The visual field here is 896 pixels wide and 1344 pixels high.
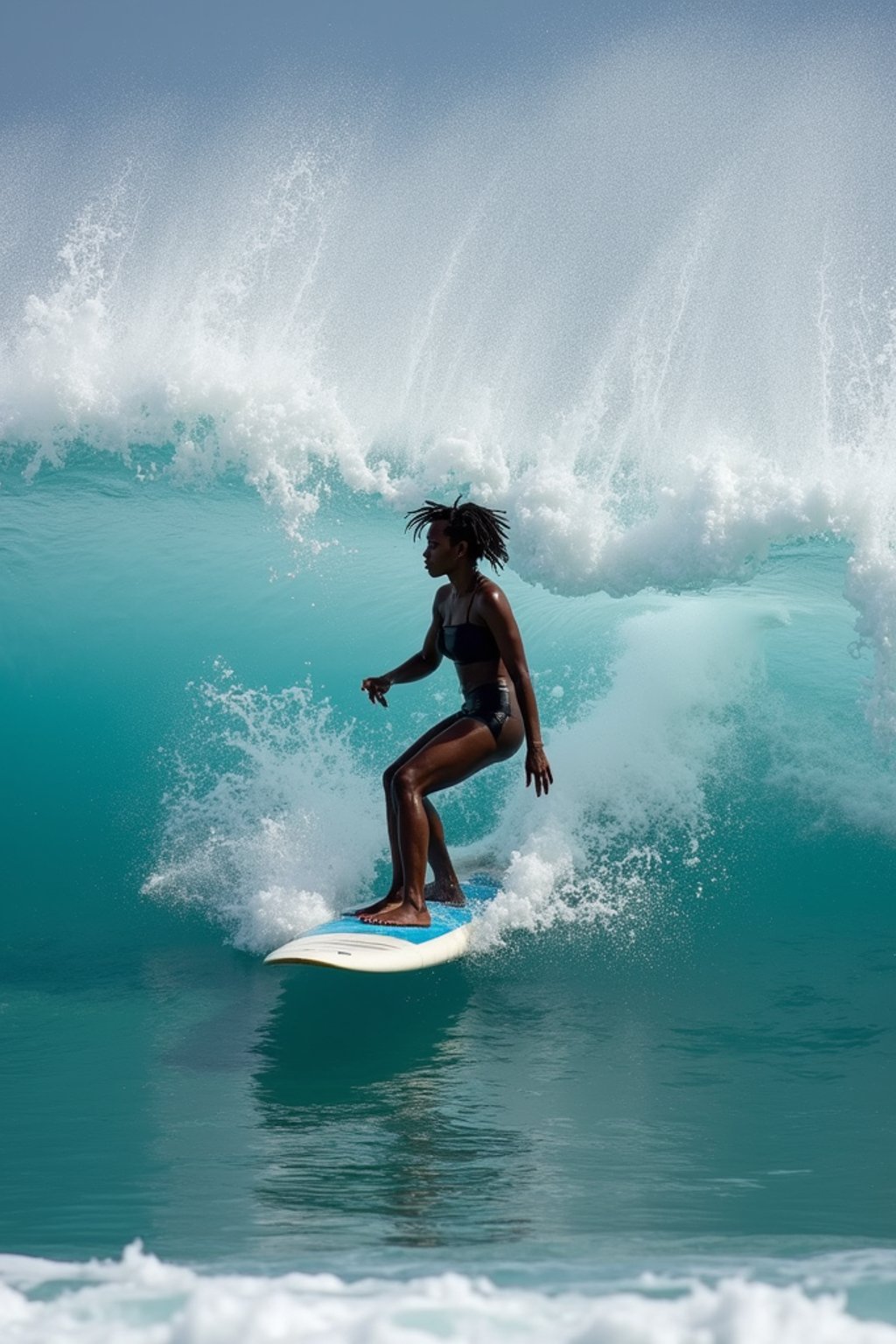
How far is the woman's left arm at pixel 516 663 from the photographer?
19.3 feet

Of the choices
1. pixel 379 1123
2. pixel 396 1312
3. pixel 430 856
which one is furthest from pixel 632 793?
pixel 396 1312

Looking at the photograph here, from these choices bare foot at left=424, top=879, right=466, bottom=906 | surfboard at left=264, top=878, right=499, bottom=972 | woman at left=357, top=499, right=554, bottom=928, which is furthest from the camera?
bare foot at left=424, top=879, right=466, bottom=906

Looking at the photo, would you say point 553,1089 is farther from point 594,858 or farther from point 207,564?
point 207,564

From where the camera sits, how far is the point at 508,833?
295 inches

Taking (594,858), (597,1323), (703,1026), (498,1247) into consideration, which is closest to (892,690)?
(594,858)

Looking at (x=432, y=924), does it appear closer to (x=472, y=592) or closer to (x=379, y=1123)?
(x=472, y=592)

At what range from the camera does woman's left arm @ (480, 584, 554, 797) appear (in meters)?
5.89

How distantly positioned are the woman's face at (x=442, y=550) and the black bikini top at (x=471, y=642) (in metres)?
0.14

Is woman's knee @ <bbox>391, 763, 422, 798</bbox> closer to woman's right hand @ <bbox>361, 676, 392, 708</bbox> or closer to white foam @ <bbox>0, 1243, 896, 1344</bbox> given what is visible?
woman's right hand @ <bbox>361, 676, 392, 708</bbox>

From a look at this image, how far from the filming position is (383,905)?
5941mm

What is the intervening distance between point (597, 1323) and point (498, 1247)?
2.45ft

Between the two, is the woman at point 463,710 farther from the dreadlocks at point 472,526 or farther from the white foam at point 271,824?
the white foam at point 271,824

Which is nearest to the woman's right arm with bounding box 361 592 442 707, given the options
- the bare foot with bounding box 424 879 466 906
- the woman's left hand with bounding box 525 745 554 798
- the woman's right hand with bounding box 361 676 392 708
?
the woman's right hand with bounding box 361 676 392 708

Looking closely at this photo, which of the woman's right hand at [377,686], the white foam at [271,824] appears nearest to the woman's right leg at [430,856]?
the woman's right hand at [377,686]
